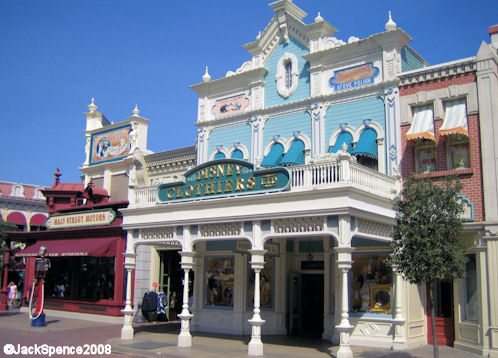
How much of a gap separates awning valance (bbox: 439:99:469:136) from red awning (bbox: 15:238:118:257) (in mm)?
15690

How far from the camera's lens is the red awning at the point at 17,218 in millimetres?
41250

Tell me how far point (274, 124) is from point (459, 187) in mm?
9635

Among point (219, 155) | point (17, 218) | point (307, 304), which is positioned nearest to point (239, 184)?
point (219, 155)

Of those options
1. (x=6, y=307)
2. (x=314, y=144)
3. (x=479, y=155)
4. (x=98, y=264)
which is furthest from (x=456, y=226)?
(x=6, y=307)

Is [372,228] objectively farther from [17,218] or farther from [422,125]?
[17,218]

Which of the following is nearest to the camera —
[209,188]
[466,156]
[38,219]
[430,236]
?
[430,236]

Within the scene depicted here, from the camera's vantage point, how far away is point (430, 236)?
12234 mm

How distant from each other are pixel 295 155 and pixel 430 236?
822 centimetres

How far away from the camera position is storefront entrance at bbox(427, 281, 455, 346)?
16.8 meters

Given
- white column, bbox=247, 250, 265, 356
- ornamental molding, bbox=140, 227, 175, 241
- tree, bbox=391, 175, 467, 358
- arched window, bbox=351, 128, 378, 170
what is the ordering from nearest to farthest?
1. tree, bbox=391, 175, 467, 358
2. white column, bbox=247, 250, 265, 356
3. arched window, bbox=351, 128, 378, 170
4. ornamental molding, bbox=140, 227, 175, 241

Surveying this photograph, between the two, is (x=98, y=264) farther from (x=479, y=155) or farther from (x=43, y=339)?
(x=479, y=155)

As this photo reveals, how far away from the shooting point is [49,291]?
94.2ft

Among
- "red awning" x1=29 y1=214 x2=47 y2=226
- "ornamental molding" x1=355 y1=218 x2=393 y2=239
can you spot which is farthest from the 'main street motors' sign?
"red awning" x1=29 y1=214 x2=47 y2=226

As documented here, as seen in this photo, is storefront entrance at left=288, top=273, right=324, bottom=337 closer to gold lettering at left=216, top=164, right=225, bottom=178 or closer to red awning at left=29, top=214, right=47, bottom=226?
gold lettering at left=216, top=164, right=225, bottom=178
